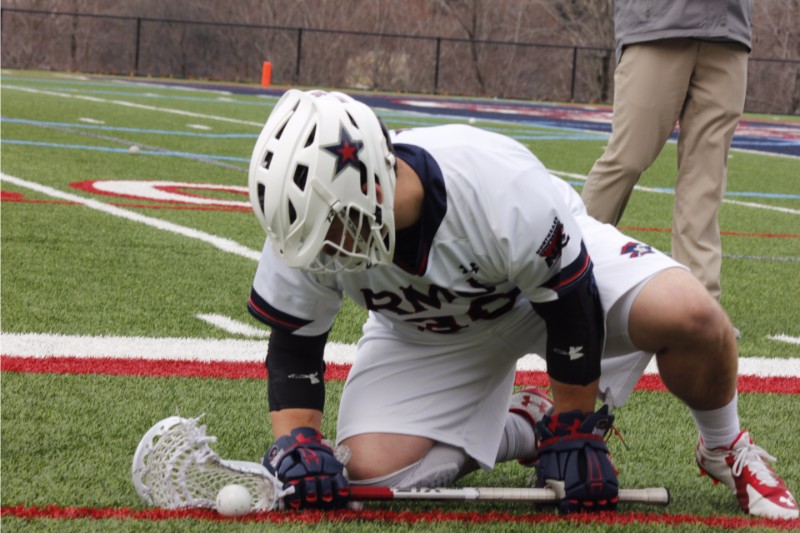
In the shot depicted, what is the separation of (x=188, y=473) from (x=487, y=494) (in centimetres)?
67

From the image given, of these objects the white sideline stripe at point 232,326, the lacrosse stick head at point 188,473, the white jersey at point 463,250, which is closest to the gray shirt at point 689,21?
the white sideline stripe at point 232,326

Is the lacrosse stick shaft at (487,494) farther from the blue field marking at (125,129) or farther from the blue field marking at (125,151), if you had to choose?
the blue field marking at (125,129)

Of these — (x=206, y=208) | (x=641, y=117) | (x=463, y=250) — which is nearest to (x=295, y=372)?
(x=463, y=250)

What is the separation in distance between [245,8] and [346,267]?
40.1 metres

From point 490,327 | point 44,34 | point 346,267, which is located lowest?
point 44,34

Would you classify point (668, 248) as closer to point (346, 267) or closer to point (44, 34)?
point (346, 267)

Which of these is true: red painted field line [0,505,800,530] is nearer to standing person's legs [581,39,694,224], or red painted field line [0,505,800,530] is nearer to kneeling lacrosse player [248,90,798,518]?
kneeling lacrosse player [248,90,798,518]

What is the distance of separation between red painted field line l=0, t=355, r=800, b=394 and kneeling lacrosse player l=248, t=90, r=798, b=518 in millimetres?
769

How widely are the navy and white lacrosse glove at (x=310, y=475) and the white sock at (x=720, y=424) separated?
2.92 feet

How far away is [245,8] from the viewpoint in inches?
1638

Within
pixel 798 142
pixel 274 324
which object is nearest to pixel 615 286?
pixel 274 324

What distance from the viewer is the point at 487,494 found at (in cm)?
291

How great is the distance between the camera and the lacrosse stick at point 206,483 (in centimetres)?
280

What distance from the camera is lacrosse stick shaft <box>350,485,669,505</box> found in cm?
289
